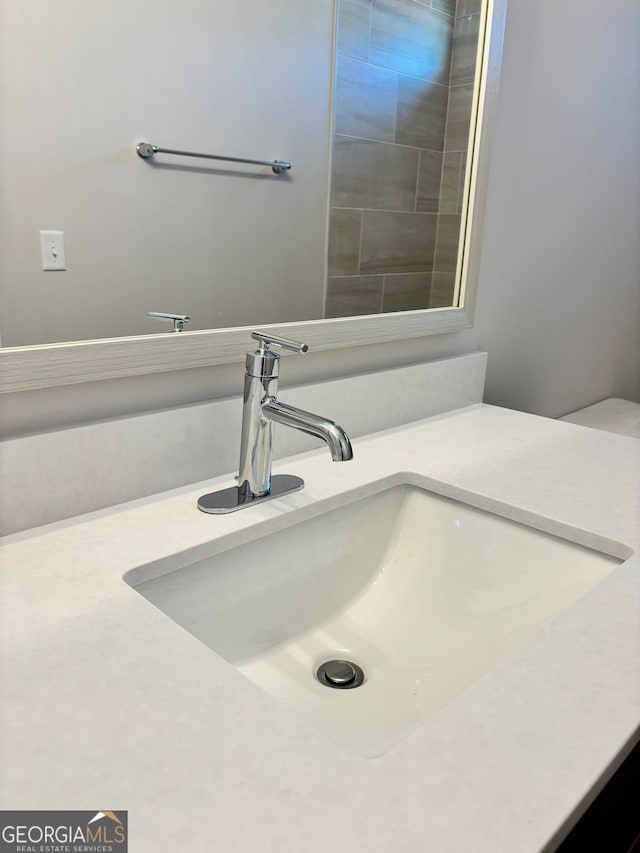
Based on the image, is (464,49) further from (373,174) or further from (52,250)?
(52,250)

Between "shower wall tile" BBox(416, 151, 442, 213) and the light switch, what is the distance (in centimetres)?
67

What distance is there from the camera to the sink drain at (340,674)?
0.78m

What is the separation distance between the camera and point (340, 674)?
79 cm

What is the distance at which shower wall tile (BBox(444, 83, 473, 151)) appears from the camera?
1200 millimetres

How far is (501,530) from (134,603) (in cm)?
51

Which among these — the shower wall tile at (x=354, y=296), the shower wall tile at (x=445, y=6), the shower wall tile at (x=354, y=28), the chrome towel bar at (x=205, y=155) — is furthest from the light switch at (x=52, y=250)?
the shower wall tile at (x=445, y=6)

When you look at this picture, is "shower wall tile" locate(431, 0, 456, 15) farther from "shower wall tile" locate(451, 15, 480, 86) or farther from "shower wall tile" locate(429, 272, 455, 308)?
"shower wall tile" locate(429, 272, 455, 308)

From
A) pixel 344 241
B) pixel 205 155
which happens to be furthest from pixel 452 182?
pixel 205 155

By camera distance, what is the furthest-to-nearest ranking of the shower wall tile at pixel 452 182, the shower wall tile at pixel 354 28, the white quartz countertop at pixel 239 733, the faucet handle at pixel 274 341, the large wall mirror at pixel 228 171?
1. the shower wall tile at pixel 452 182
2. the shower wall tile at pixel 354 28
3. the faucet handle at pixel 274 341
4. the large wall mirror at pixel 228 171
5. the white quartz countertop at pixel 239 733

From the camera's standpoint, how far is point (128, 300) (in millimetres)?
804

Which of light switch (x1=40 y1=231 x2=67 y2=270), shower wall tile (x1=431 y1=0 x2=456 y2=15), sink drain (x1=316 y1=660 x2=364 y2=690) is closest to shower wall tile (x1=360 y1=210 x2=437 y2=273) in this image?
shower wall tile (x1=431 y1=0 x2=456 y2=15)

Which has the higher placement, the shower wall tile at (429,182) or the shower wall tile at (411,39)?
the shower wall tile at (411,39)

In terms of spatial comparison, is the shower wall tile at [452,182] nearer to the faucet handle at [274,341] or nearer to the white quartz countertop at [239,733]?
the faucet handle at [274,341]

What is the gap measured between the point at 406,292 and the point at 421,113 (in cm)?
30
